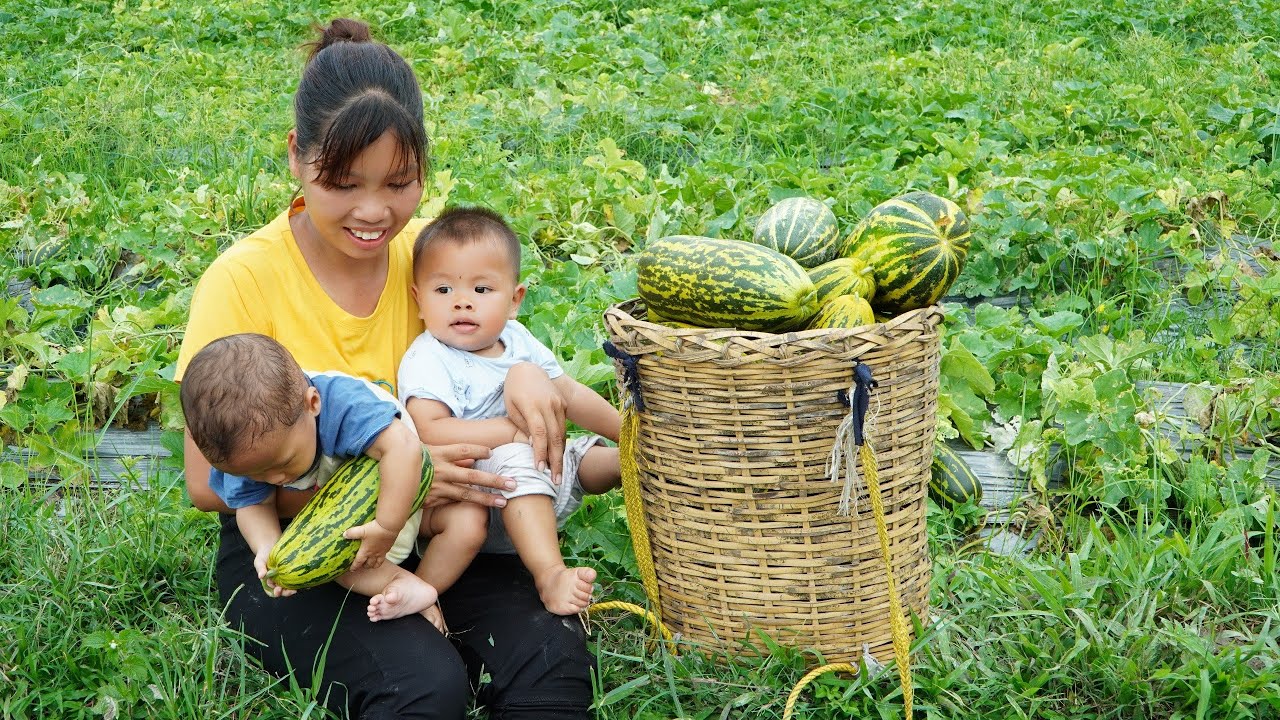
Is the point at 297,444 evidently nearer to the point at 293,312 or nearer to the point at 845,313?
the point at 293,312

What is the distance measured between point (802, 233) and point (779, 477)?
66 centimetres

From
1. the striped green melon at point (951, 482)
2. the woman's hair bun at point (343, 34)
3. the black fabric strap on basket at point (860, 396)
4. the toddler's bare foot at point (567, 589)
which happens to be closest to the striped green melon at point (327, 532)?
the toddler's bare foot at point (567, 589)

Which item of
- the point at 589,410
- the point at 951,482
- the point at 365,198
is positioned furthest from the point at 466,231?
the point at 951,482

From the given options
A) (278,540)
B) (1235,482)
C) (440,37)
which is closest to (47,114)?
(440,37)

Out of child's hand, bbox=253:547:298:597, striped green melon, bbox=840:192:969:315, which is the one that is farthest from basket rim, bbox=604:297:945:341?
child's hand, bbox=253:547:298:597

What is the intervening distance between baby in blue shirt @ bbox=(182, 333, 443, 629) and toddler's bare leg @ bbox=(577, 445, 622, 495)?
1.62ft

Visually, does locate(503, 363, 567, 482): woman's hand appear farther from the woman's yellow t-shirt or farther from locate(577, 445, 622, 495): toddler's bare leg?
the woman's yellow t-shirt

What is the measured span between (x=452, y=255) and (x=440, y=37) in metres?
5.58

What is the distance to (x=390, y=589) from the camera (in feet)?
8.52

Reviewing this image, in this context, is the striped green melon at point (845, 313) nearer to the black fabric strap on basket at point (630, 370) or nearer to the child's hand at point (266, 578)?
the black fabric strap on basket at point (630, 370)

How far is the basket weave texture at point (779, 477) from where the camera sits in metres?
2.45

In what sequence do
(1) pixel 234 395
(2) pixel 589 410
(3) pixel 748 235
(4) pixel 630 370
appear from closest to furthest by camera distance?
1. (1) pixel 234 395
2. (4) pixel 630 370
3. (2) pixel 589 410
4. (3) pixel 748 235

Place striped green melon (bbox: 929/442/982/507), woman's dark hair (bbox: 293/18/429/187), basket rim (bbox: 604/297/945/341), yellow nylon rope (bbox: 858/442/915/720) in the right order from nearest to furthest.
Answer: basket rim (bbox: 604/297/945/341)
yellow nylon rope (bbox: 858/442/915/720)
woman's dark hair (bbox: 293/18/429/187)
striped green melon (bbox: 929/442/982/507)

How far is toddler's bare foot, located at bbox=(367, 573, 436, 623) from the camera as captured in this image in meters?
2.58
